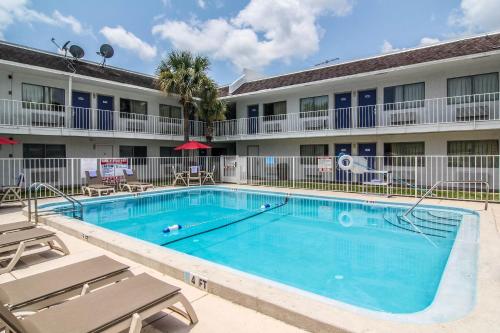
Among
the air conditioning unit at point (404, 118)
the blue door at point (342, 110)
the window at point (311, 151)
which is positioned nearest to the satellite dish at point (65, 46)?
the window at point (311, 151)

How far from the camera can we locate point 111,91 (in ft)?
62.0

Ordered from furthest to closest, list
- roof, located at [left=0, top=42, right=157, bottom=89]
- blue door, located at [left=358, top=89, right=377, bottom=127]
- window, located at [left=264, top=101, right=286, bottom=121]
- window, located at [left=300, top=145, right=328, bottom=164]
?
window, located at [left=264, top=101, right=286, bottom=121] < window, located at [left=300, top=145, right=328, bottom=164] < blue door, located at [left=358, top=89, right=377, bottom=127] < roof, located at [left=0, top=42, right=157, bottom=89]

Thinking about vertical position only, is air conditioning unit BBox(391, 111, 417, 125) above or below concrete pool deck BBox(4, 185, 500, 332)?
above

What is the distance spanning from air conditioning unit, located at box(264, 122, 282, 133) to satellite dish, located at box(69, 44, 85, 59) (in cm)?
1291

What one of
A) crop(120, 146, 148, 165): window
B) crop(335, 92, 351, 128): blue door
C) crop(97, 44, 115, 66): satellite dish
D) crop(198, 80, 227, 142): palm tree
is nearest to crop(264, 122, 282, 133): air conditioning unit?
crop(198, 80, 227, 142): palm tree

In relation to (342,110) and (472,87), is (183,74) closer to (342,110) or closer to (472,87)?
(342,110)

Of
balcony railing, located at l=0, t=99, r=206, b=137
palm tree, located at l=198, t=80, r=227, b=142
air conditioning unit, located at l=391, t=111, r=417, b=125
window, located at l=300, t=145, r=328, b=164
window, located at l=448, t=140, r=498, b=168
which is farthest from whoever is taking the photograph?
window, located at l=300, t=145, r=328, b=164

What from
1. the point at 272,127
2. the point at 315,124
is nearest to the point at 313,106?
the point at 315,124

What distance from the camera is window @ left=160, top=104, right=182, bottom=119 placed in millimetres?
21914

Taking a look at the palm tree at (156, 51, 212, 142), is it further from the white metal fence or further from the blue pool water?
the blue pool water

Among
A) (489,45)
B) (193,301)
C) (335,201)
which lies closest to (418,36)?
(489,45)

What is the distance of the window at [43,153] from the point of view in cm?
1595

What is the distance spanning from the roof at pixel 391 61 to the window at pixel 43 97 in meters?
11.0

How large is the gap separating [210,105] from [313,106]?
695cm
